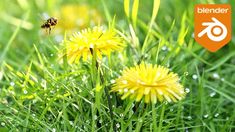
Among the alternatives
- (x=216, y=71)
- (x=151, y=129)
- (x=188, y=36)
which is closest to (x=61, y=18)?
(x=188, y=36)

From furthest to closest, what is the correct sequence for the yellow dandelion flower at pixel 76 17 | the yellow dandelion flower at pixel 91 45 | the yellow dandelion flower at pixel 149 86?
the yellow dandelion flower at pixel 76 17 < the yellow dandelion flower at pixel 91 45 < the yellow dandelion flower at pixel 149 86

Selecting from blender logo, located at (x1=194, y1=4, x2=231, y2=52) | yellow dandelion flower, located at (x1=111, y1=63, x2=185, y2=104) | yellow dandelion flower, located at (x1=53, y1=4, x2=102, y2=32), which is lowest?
yellow dandelion flower, located at (x1=111, y1=63, x2=185, y2=104)

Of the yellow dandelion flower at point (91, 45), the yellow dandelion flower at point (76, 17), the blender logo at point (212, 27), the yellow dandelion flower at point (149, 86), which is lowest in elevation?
the yellow dandelion flower at point (149, 86)

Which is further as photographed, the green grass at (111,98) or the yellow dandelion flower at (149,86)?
the green grass at (111,98)

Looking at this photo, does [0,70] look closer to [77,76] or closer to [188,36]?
[77,76]

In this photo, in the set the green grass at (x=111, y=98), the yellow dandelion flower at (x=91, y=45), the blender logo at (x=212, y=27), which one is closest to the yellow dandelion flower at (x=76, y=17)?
the green grass at (x=111, y=98)

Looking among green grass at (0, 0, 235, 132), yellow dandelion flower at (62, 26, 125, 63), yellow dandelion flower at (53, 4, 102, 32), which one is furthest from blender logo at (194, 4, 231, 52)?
yellow dandelion flower at (53, 4, 102, 32)

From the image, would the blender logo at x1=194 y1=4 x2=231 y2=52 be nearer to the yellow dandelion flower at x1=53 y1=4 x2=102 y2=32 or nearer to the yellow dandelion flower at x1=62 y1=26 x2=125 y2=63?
the yellow dandelion flower at x1=62 y1=26 x2=125 y2=63

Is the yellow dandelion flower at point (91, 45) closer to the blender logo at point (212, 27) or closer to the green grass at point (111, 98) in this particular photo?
the green grass at point (111, 98)
